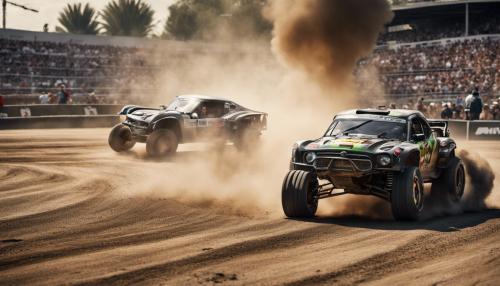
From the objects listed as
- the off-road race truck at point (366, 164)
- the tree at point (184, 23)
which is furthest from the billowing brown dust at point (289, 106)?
the tree at point (184, 23)

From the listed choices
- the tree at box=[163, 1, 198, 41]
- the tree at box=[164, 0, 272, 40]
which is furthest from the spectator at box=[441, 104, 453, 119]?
the tree at box=[163, 1, 198, 41]

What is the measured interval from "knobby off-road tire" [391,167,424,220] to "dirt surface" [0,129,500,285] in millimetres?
194

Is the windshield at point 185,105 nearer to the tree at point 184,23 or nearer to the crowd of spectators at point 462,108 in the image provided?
the crowd of spectators at point 462,108

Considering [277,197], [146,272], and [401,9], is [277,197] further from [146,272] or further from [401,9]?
[401,9]

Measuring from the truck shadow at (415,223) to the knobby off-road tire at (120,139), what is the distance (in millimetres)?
10625

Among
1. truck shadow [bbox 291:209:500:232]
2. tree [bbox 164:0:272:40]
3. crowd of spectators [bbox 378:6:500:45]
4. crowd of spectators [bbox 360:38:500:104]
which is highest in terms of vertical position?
tree [bbox 164:0:272:40]

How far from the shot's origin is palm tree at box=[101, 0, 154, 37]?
3511 inches

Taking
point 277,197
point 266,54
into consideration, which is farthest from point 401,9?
point 277,197

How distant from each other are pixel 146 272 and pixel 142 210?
405 centimetres

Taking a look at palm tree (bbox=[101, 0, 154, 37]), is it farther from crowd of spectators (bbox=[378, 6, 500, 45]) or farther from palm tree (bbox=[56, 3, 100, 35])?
crowd of spectators (bbox=[378, 6, 500, 45])

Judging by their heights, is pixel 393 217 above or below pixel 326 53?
below

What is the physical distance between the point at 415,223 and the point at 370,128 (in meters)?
1.89

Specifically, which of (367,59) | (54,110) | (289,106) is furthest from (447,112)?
(54,110)

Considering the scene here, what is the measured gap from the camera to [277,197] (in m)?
12.0
